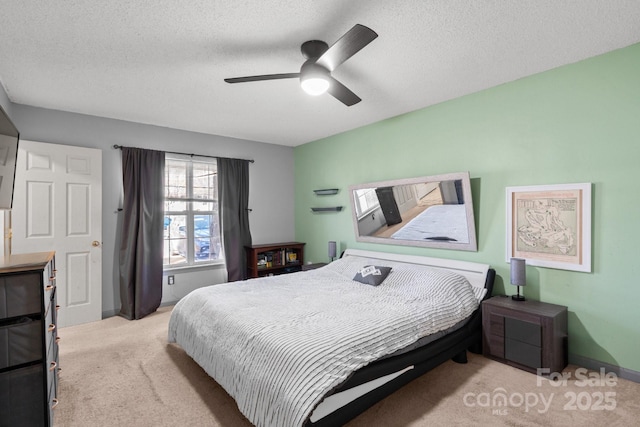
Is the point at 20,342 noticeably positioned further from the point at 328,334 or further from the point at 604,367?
the point at 604,367

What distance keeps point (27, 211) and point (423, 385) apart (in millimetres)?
4307

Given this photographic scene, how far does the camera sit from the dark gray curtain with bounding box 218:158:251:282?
4.86 metres

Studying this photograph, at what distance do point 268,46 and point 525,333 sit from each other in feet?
10.1

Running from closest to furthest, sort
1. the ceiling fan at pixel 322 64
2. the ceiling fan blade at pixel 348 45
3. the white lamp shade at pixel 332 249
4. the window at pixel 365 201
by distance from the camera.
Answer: the ceiling fan blade at pixel 348 45 → the ceiling fan at pixel 322 64 → the window at pixel 365 201 → the white lamp shade at pixel 332 249

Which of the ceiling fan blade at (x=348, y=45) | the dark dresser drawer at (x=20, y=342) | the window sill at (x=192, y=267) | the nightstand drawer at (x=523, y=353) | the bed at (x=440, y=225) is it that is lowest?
the nightstand drawer at (x=523, y=353)

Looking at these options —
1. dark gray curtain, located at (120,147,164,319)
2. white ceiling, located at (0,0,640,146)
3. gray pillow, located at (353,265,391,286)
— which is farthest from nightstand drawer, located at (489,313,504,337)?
dark gray curtain, located at (120,147,164,319)

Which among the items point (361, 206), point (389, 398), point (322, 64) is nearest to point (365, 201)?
point (361, 206)

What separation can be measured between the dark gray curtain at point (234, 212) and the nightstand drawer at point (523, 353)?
373 centimetres

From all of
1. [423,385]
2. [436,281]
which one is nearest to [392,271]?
[436,281]

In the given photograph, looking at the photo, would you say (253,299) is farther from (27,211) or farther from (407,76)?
(27,211)

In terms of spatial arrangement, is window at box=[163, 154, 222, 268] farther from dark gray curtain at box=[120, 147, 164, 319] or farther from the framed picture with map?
the framed picture with map

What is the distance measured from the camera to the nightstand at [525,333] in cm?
245

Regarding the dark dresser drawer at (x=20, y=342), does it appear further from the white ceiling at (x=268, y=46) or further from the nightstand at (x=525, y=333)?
the nightstand at (x=525, y=333)

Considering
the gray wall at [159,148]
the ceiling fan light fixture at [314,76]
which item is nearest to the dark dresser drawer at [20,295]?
the ceiling fan light fixture at [314,76]
